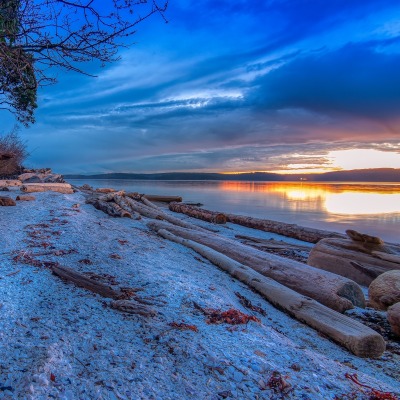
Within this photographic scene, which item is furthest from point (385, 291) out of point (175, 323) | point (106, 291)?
point (106, 291)

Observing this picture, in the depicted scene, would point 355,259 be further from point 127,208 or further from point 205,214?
point 205,214

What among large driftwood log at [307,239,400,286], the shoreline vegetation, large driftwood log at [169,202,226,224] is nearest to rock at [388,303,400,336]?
the shoreline vegetation

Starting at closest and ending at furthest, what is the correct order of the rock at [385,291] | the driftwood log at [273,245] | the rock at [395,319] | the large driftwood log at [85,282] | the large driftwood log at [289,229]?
1. the large driftwood log at [85,282]
2. the rock at [395,319]
3. the rock at [385,291]
4. the driftwood log at [273,245]
5. the large driftwood log at [289,229]

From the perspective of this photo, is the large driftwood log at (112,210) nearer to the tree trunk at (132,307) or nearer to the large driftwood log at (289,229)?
the tree trunk at (132,307)

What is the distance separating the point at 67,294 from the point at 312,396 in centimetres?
211

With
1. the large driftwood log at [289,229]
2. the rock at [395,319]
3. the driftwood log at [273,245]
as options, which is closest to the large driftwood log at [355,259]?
the rock at [395,319]

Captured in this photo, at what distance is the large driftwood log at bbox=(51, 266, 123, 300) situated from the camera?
281 centimetres

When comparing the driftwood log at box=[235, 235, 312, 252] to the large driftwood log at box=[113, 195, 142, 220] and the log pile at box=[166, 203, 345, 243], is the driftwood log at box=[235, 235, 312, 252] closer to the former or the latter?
the log pile at box=[166, 203, 345, 243]

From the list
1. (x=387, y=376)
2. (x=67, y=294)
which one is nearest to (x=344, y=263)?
(x=387, y=376)

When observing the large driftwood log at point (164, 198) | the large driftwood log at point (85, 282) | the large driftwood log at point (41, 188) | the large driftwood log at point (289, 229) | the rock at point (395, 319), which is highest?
the large driftwood log at point (41, 188)

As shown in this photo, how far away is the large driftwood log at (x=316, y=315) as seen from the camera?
8.89ft

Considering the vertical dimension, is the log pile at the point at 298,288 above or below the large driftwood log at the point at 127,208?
below

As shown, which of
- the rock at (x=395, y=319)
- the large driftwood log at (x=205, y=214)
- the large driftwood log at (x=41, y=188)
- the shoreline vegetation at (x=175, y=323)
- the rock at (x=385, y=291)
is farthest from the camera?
the large driftwood log at (x=205, y=214)

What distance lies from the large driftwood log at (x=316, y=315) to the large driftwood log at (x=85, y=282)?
5.90 ft
